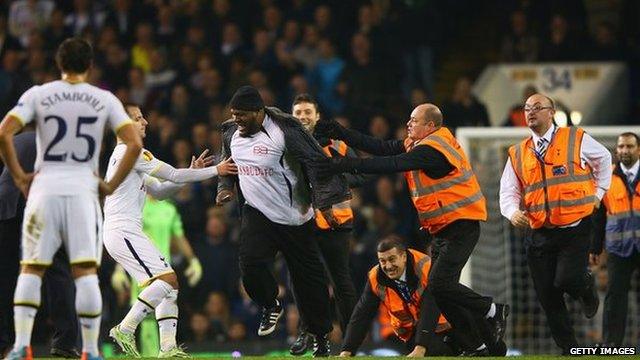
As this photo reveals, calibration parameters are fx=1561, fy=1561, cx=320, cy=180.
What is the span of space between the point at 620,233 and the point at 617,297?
0.59 metres

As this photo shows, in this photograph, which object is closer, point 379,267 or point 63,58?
point 63,58

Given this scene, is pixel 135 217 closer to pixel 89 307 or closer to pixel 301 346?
pixel 301 346

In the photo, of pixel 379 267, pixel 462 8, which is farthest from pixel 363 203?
pixel 379 267

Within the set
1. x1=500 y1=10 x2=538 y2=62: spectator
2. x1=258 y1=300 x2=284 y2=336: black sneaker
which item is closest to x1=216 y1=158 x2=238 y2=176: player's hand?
x1=258 y1=300 x2=284 y2=336: black sneaker

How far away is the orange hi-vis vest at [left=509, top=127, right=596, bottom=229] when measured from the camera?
12.7 meters

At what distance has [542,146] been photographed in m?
12.9

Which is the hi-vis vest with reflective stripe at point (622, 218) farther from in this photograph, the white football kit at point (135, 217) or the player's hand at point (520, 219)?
the white football kit at point (135, 217)

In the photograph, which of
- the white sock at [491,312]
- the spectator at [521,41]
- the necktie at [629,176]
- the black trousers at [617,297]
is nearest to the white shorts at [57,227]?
the white sock at [491,312]

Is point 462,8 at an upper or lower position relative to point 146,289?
upper

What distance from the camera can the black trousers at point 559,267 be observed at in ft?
41.6

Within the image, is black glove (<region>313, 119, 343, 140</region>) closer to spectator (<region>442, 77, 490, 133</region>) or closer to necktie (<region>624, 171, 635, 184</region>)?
necktie (<region>624, 171, 635, 184</region>)

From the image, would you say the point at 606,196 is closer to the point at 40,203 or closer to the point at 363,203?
the point at 363,203

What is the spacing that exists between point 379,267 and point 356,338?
2.18 feet

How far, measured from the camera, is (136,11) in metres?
22.2
